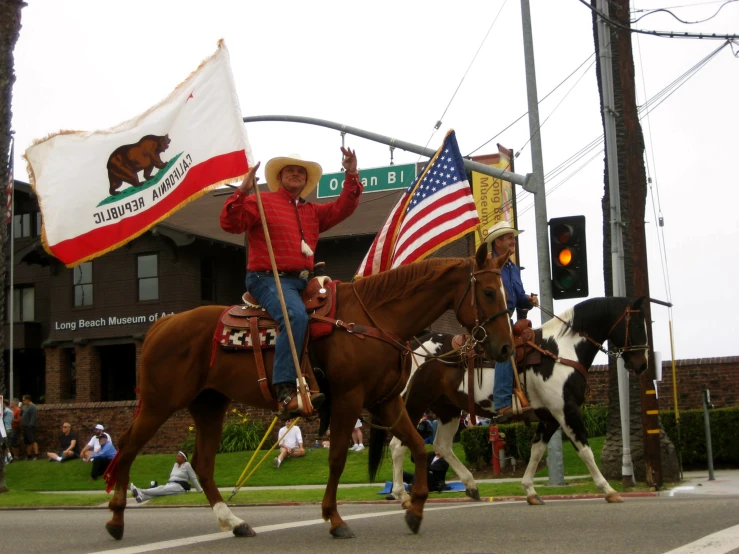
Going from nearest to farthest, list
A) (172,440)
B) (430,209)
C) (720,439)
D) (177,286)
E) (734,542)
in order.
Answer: (734,542) → (430,209) → (720,439) → (172,440) → (177,286)

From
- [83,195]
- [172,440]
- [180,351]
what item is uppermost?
[83,195]

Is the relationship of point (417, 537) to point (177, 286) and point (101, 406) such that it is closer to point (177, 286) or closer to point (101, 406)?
point (101, 406)

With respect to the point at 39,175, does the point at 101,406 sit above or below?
below

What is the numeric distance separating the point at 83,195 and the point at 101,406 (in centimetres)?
2392

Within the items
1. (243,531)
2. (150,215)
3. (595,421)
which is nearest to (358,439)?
(595,421)

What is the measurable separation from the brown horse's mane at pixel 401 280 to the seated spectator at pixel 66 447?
2230cm

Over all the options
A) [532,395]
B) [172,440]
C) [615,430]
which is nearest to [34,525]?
[532,395]

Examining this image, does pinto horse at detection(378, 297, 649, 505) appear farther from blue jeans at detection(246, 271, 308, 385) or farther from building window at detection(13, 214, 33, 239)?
building window at detection(13, 214, 33, 239)

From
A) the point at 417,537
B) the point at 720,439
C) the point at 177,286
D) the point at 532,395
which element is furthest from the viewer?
the point at 177,286

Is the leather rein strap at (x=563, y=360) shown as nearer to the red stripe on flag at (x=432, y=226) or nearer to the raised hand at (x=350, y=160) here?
the red stripe on flag at (x=432, y=226)

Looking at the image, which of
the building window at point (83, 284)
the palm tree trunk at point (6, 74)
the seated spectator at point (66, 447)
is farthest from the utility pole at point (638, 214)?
the building window at point (83, 284)

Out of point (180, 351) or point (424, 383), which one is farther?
point (424, 383)

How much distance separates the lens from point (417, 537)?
8.23 metres

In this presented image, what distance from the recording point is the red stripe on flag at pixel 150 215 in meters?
9.99
